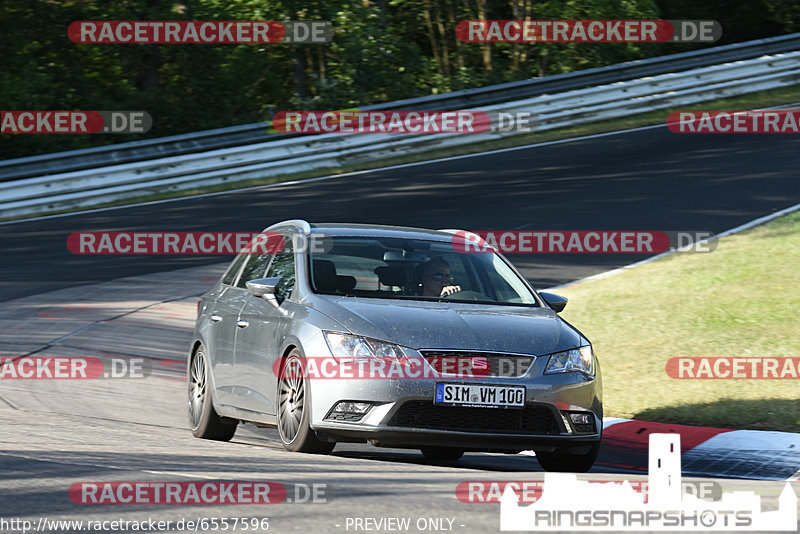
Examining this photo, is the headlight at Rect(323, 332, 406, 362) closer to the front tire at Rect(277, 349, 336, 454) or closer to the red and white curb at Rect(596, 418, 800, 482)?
the front tire at Rect(277, 349, 336, 454)

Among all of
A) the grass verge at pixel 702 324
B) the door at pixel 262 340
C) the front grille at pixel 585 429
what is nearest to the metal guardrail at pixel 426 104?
the grass verge at pixel 702 324

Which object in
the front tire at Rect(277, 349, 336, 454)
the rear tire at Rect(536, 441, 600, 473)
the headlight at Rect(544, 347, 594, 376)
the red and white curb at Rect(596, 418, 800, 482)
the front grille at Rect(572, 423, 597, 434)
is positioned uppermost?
the headlight at Rect(544, 347, 594, 376)

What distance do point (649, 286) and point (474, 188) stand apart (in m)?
6.41

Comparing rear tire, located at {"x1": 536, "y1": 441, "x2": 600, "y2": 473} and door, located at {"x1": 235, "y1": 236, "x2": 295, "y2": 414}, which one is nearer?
rear tire, located at {"x1": 536, "y1": 441, "x2": 600, "y2": 473}

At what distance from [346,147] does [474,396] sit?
51.0ft

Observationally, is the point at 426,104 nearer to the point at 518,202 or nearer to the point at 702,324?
the point at 518,202

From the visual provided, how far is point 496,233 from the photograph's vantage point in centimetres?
1599

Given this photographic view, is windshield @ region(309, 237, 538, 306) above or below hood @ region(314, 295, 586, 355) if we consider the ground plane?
above

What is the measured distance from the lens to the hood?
271 inches

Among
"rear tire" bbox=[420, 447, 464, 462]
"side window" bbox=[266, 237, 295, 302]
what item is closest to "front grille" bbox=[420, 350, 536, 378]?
"side window" bbox=[266, 237, 295, 302]

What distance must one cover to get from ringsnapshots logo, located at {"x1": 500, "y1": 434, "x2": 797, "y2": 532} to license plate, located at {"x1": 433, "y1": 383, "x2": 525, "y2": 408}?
1.34 m

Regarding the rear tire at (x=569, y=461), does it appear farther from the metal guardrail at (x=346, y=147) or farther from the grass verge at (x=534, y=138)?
→ the metal guardrail at (x=346, y=147)

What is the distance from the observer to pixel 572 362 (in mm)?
7160

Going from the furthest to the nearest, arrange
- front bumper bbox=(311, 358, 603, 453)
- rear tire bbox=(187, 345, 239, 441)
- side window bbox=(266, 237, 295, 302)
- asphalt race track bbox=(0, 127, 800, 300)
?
asphalt race track bbox=(0, 127, 800, 300)
rear tire bbox=(187, 345, 239, 441)
side window bbox=(266, 237, 295, 302)
front bumper bbox=(311, 358, 603, 453)
